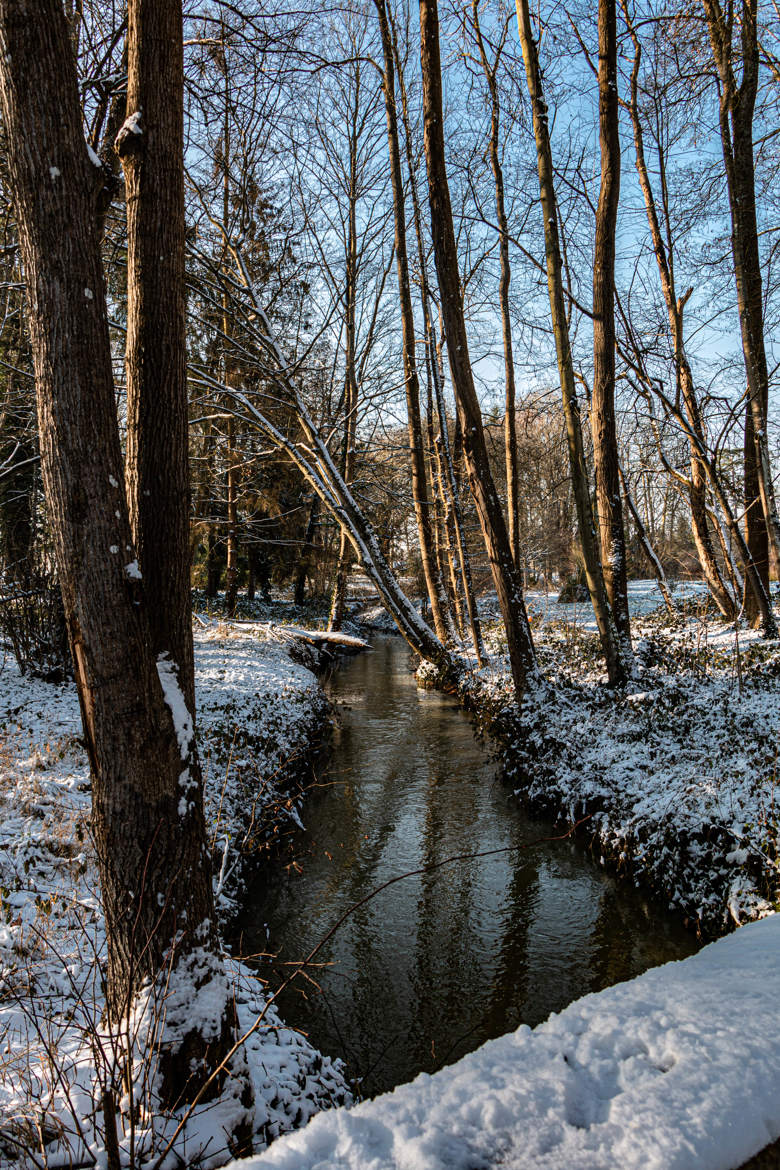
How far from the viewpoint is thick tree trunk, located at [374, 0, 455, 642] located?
1156 cm

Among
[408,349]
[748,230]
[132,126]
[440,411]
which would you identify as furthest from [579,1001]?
[440,411]

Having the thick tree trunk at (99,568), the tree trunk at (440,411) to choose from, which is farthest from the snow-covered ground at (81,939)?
the tree trunk at (440,411)

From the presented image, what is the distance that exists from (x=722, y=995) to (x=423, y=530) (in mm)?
10825

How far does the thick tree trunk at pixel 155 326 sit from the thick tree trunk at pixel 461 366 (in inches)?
251

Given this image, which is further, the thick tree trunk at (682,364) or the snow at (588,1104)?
the thick tree trunk at (682,364)

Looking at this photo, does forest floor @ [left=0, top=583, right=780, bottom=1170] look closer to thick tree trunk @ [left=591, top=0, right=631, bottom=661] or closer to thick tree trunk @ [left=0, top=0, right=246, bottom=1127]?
thick tree trunk @ [left=0, top=0, right=246, bottom=1127]

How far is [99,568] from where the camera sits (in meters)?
2.46

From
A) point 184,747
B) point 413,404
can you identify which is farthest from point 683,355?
point 184,747

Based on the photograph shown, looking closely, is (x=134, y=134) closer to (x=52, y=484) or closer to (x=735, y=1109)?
(x=52, y=484)

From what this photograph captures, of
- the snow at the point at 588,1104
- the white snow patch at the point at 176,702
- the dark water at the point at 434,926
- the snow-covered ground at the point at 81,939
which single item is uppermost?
the white snow patch at the point at 176,702

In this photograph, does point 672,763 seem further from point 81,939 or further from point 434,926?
point 81,939

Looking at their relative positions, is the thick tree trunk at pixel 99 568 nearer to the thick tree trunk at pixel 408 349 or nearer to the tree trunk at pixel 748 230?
the tree trunk at pixel 748 230

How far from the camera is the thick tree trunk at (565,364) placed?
8234 mm

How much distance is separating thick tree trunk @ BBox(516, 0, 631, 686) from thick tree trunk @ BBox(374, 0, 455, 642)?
3199 millimetres
